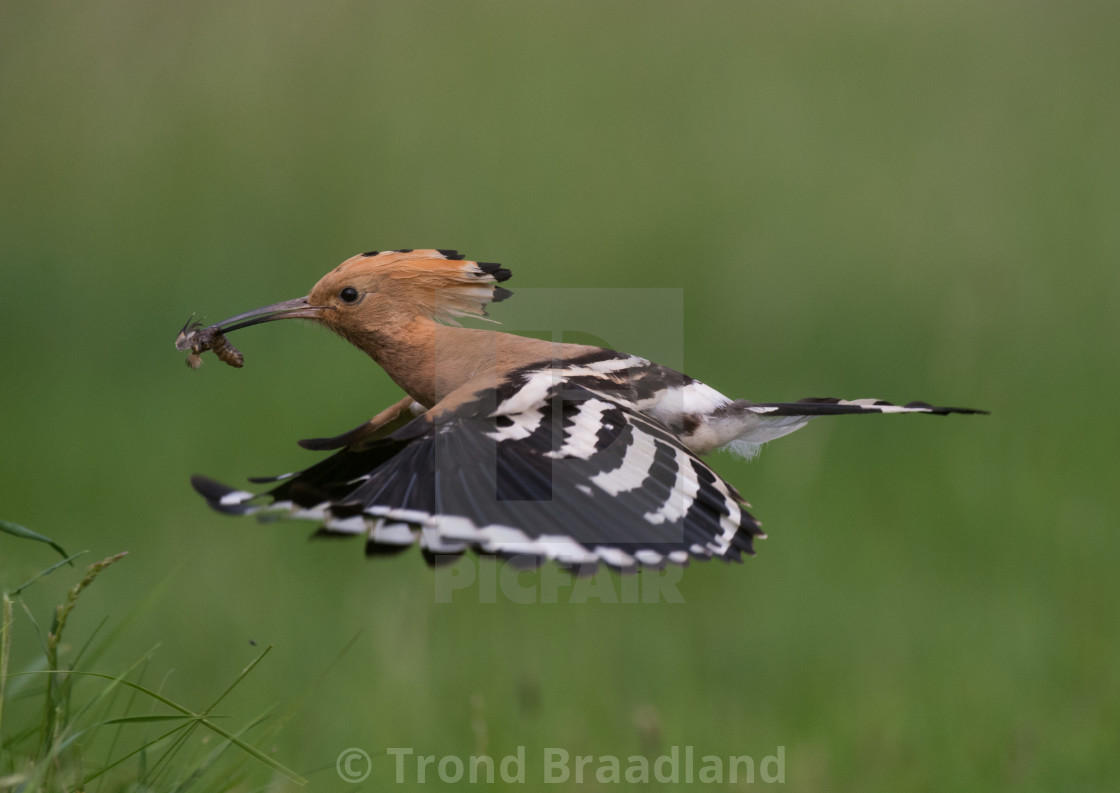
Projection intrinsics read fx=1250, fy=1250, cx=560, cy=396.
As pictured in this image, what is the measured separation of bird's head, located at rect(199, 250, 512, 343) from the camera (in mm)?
1954

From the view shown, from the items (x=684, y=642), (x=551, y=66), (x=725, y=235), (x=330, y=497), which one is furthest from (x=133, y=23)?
(x=330, y=497)

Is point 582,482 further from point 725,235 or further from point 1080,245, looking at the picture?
point 1080,245

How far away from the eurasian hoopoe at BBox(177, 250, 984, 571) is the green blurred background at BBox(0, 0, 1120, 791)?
2.48 feet

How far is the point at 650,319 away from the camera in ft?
7.63

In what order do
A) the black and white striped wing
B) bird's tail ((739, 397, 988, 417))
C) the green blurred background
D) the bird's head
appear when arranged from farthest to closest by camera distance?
the green blurred background
the bird's head
bird's tail ((739, 397, 988, 417))
the black and white striped wing

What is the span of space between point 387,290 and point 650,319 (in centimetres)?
57

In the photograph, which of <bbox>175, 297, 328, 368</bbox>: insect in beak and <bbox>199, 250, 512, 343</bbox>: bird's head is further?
<bbox>199, 250, 512, 343</bbox>: bird's head

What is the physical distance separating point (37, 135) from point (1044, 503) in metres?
5.17

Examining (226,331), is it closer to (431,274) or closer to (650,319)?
(431,274)

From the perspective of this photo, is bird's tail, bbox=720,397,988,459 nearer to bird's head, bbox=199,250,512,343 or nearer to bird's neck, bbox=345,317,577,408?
bird's neck, bbox=345,317,577,408

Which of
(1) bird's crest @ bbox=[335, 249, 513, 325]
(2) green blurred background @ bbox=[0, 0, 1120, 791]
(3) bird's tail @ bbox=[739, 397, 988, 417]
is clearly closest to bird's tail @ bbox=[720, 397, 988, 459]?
(3) bird's tail @ bbox=[739, 397, 988, 417]

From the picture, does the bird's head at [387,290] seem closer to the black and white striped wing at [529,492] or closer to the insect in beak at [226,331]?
the insect in beak at [226,331]

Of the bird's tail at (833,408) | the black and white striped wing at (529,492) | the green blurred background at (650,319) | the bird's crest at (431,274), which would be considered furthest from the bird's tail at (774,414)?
the green blurred background at (650,319)

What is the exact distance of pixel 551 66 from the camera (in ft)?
22.9
